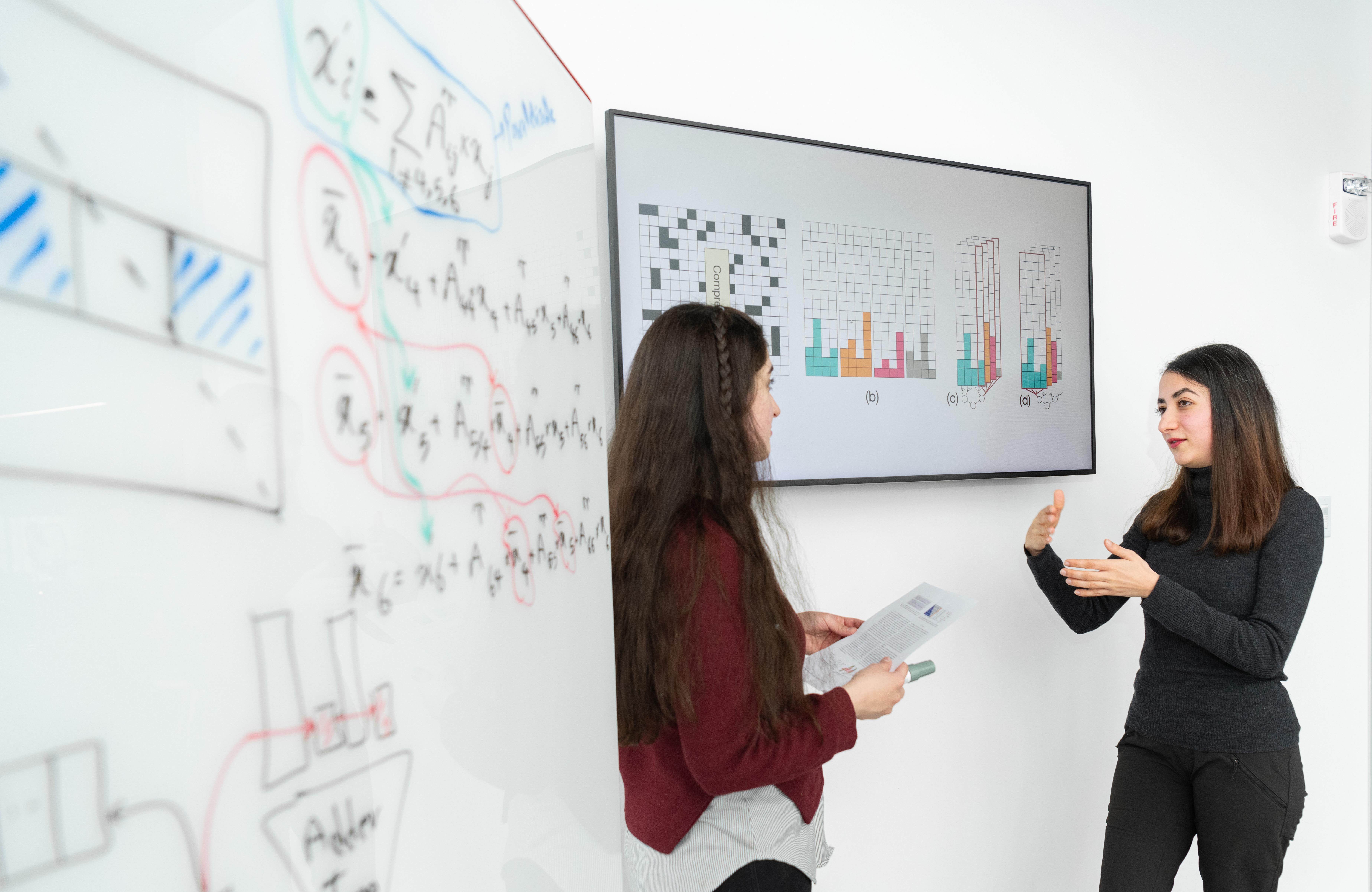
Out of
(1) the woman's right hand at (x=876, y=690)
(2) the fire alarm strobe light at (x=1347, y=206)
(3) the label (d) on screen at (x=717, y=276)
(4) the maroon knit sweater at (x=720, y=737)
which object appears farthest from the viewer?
(2) the fire alarm strobe light at (x=1347, y=206)

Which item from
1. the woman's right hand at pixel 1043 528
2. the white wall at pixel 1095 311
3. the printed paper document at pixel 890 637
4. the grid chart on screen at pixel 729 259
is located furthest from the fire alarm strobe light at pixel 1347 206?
the printed paper document at pixel 890 637

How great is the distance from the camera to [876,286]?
169 centimetres

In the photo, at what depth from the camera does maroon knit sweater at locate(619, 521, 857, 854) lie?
888 millimetres

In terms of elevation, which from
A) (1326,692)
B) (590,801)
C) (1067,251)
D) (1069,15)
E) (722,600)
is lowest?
(1326,692)

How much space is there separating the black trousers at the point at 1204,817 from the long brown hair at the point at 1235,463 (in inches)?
15.5

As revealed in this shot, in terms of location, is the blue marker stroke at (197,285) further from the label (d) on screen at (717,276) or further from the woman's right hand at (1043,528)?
the woman's right hand at (1043,528)

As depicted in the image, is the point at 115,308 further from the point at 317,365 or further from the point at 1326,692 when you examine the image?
the point at 1326,692

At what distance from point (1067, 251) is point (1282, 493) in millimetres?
731

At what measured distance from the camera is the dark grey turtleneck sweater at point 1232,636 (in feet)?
4.66

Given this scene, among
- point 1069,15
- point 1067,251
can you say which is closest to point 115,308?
point 1067,251

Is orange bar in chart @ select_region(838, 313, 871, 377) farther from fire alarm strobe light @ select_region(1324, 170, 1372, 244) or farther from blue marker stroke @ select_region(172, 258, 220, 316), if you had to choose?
fire alarm strobe light @ select_region(1324, 170, 1372, 244)

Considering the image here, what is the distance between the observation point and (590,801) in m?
0.77

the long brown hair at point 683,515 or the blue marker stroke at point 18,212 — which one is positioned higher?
the blue marker stroke at point 18,212

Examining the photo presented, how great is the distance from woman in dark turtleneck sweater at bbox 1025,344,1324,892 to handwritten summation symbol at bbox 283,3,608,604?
1.23 metres
